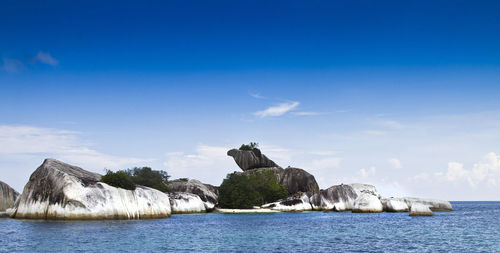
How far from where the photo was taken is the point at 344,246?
3027cm

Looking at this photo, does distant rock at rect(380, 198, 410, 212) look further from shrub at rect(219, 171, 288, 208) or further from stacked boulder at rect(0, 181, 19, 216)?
stacked boulder at rect(0, 181, 19, 216)

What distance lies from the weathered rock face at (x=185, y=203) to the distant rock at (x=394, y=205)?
33287 mm

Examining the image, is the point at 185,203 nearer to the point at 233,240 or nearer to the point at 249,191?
the point at 249,191

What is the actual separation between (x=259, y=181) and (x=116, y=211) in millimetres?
48074

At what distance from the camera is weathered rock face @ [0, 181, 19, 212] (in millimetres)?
66250

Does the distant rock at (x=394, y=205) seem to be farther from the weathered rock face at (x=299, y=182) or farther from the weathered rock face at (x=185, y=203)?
the weathered rock face at (x=185, y=203)

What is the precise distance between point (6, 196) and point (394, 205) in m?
65.3

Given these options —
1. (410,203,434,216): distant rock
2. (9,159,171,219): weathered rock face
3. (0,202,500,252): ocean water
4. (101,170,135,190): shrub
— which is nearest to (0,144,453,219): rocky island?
(9,159,171,219): weathered rock face

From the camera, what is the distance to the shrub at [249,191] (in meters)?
83.4

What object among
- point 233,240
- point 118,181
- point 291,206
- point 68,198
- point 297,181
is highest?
point 297,181

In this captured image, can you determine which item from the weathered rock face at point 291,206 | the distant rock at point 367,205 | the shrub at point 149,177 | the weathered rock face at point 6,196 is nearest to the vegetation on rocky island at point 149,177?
the shrub at point 149,177

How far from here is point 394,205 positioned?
76938 millimetres

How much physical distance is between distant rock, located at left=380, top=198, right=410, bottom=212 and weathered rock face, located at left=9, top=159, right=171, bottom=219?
4643 centimetres

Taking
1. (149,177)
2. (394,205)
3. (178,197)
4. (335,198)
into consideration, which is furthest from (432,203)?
(149,177)
